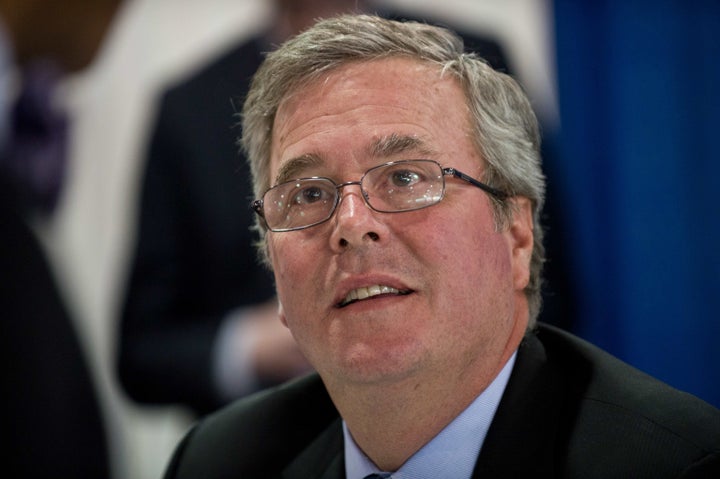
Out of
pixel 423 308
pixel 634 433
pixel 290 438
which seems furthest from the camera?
pixel 290 438

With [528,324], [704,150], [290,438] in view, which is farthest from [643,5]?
[290,438]

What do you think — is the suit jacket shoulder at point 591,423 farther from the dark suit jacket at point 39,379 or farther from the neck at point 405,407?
the dark suit jacket at point 39,379

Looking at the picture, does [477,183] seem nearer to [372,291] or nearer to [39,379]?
[372,291]

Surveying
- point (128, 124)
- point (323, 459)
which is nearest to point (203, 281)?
point (128, 124)

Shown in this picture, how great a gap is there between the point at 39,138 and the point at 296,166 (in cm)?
259

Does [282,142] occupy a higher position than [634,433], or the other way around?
[282,142]

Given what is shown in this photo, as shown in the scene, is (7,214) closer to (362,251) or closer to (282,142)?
(282,142)

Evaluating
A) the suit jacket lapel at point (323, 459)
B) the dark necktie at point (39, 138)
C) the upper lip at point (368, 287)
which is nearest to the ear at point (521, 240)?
the upper lip at point (368, 287)

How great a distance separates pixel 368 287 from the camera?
201 cm

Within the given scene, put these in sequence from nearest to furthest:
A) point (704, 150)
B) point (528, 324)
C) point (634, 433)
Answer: point (634, 433), point (528, 324), point (704, 150)

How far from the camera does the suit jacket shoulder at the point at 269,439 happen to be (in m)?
2.41

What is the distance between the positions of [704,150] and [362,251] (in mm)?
2787

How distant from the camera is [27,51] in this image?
174 inches

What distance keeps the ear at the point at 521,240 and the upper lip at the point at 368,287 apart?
36 centimetres
